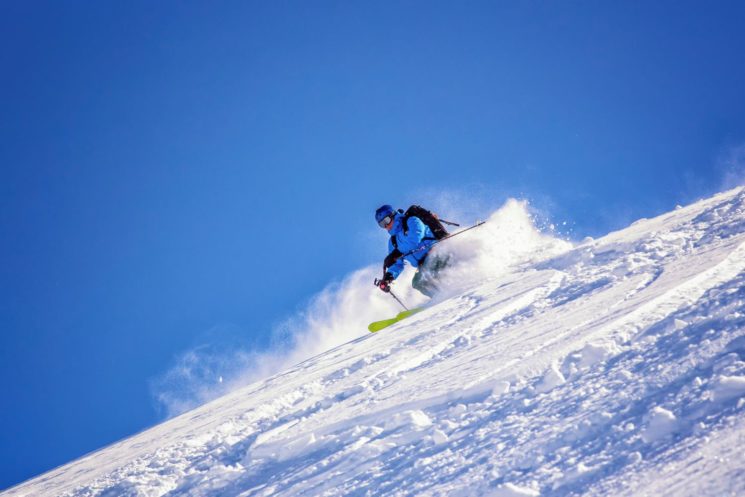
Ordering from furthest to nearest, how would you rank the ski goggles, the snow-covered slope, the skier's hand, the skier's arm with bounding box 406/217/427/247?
1. the skier's hand
2. the ski goggles
3. the skier's arm with bounding box 406/217/427/247
4. the snow-covered slope

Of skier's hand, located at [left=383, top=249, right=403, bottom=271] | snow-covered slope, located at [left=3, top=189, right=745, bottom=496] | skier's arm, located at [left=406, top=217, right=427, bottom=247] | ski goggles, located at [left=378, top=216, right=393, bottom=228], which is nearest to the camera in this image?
snow-covered slope, located at [left=3, top=189, right=745, bottom=496]

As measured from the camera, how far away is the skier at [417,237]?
9.97 meters

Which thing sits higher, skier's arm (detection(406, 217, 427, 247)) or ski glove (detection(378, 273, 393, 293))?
skier's arm (detection(406, 217, 427, 247))

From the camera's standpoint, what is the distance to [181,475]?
4188 millimetres

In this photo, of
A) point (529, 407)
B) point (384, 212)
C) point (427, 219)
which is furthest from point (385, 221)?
point (529, 407)

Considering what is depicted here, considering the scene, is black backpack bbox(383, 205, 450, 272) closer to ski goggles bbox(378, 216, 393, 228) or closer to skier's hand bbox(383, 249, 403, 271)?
ski goggles bbox(378, 216, 393, 228)

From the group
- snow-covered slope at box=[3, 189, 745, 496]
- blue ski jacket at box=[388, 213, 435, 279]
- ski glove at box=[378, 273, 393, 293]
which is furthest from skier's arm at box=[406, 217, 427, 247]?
snow-covered slope at box=[3, 189, 745, 496]

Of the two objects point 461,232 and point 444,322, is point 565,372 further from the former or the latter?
point 461,232

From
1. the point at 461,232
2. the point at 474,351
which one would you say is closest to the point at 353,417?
→ the point at 474,351

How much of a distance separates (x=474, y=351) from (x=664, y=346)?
1.80 m

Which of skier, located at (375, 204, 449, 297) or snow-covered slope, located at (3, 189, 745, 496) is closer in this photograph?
snow-covered slope, located at (3, 189, 745, 496)

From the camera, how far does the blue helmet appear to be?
397 inches

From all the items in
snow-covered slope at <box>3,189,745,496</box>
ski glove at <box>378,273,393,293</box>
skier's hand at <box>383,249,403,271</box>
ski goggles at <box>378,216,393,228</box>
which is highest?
ski goggles at <box>378,216,393,228</box>

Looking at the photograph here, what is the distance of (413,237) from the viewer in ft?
32.9
